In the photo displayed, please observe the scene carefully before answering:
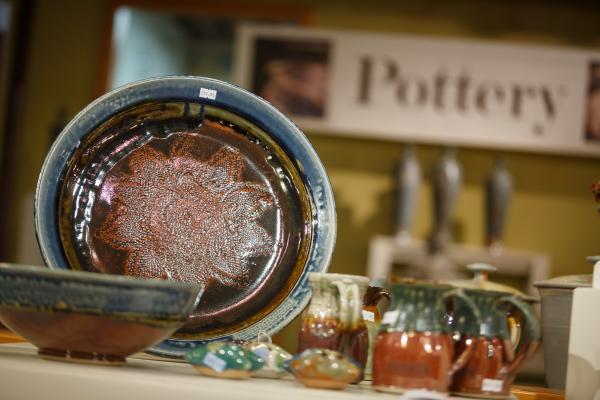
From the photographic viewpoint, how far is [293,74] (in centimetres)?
432

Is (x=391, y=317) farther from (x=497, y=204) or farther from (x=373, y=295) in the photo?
(x=497, y=204)

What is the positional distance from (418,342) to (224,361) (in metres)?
0.19

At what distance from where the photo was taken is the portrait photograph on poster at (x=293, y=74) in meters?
4.28

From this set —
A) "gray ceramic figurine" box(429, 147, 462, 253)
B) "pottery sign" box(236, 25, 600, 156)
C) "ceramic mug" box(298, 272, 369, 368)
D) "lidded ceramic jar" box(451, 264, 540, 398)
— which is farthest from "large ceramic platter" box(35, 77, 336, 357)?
"pottery sign" box(236, 25, 600, 156)

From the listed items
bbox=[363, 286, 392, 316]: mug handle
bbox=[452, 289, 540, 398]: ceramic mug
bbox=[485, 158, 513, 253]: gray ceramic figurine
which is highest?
bbox=[485, 158, 513, 253]: gray ceramic figurine

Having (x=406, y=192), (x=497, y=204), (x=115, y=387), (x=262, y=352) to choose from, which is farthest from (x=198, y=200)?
(x=497, y=204)

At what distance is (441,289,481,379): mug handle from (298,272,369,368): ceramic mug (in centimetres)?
9

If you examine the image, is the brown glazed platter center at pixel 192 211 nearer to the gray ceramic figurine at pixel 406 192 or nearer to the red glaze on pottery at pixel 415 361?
the red glaze on pottery at pixel 415 361

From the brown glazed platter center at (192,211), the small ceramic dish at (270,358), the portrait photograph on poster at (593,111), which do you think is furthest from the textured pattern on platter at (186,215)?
the portrait photograph on poster at (593,111)

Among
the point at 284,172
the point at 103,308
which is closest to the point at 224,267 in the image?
the point at 284,172

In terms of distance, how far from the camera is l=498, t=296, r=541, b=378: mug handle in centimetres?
82

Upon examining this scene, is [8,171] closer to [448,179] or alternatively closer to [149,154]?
[448,179]

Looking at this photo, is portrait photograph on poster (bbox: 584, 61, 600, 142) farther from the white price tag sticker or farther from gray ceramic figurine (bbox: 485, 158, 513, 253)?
the white price tag sticker

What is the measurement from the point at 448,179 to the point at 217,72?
131 centimetres
